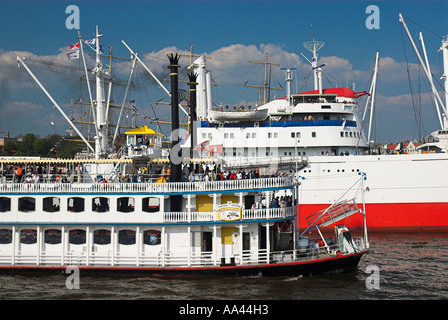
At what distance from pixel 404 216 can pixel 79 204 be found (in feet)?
85.6

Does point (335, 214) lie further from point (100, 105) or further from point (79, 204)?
point (100, 105)

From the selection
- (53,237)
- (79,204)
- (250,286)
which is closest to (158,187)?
(79,204)

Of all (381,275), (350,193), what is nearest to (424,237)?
(350,193)

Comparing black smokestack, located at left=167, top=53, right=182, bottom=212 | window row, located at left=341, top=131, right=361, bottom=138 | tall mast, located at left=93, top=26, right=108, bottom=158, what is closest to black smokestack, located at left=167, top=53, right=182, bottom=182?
black smokestack, located at left=167, top=53, right=182, bottom=212

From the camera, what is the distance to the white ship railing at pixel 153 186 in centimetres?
2203

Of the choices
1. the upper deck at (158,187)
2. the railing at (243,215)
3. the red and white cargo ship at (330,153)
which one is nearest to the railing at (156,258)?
the railing at (243,215)

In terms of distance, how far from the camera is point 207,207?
2284 cm

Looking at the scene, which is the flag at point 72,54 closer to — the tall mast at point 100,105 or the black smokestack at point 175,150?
the tall mast at point 100,105

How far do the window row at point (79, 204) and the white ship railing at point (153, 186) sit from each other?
0.56 m

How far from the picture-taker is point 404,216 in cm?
3634

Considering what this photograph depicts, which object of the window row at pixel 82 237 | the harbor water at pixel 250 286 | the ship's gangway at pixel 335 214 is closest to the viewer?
the harbor water at pixel 250 286

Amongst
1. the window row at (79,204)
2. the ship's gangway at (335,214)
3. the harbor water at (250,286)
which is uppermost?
the window row at (79,204)
